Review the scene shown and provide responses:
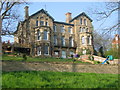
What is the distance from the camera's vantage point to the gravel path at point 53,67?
1574 cm

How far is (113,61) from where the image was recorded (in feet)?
93.4

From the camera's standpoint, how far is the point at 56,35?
132 feet

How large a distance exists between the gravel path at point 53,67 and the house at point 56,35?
1527 cm

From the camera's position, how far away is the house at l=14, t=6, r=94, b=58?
36.1 metres

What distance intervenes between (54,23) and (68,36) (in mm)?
4277

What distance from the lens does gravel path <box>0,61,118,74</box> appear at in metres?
15.7

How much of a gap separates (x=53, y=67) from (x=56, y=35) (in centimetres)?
2246

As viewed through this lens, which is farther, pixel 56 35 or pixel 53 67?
pixel 56 35

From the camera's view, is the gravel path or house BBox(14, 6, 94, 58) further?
house BBox(14, 6, 94, 58)

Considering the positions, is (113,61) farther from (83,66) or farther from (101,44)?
(101,44)

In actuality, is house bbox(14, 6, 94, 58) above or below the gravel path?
above

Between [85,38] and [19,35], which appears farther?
[85,38]

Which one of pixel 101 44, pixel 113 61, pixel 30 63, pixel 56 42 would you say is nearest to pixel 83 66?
pixel 30 63

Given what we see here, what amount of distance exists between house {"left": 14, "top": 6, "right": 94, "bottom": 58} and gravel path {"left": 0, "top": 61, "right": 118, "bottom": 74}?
50.1 ft
